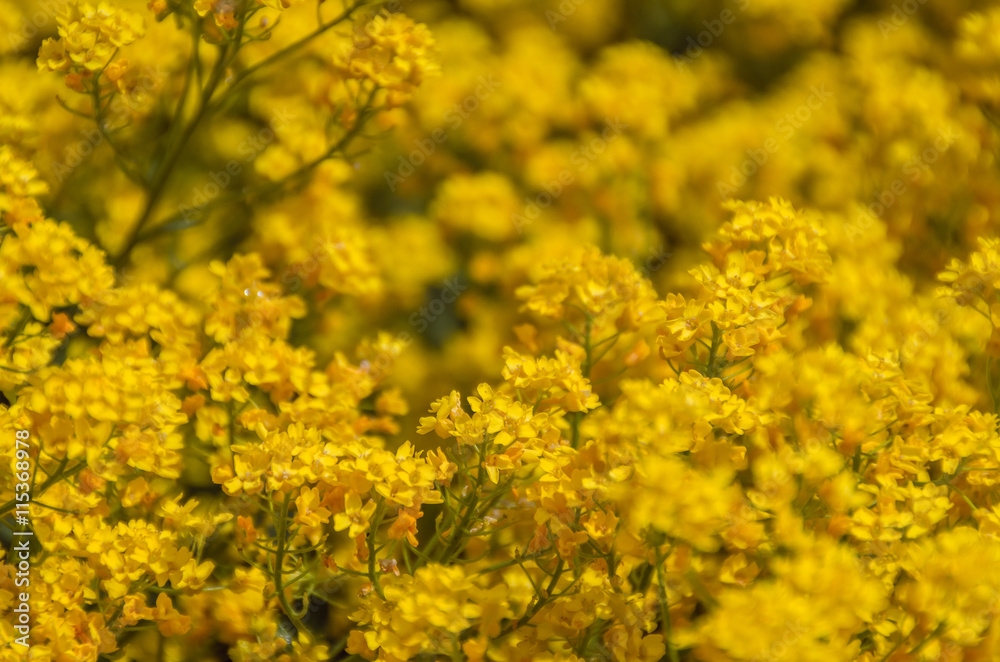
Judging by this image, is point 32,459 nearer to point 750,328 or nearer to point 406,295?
point 750,328

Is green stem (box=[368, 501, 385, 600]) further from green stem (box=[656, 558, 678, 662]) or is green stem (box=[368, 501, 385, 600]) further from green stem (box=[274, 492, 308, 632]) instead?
green stem (box=[656, 558, 678, 662])

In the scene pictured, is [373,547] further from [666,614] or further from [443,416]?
[666,614]

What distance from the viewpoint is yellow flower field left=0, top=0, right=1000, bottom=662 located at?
1.00m

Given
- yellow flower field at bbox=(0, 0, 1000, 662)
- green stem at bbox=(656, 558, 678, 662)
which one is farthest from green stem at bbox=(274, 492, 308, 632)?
green stem at bbox=(656, 558, 678, 662)

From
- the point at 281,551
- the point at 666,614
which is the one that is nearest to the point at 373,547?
the point at 281,551

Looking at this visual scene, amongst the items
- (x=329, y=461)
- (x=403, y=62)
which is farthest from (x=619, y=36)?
(x=329, y=461)

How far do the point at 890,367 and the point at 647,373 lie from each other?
1.49 ft

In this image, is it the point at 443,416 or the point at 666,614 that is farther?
the point at 443,416

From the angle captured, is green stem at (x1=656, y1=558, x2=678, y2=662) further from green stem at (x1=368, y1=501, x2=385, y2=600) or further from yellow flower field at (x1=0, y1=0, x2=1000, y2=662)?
green stem at (x1=368, y1=501, x2=385, y2=600)

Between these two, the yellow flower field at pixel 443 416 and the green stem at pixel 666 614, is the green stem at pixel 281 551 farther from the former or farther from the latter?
the green stem at pixel 666 614

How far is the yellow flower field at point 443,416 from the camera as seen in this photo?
3.29 feet

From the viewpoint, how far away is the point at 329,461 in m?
1.07

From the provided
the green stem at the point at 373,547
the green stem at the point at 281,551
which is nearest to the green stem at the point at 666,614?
the green stem at the point at 373,547

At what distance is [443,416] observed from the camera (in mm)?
1108
